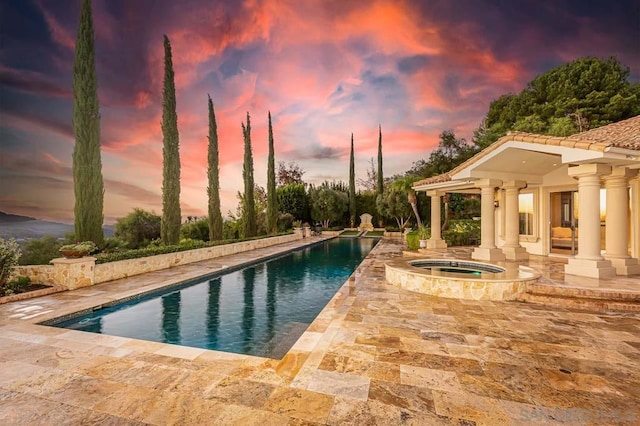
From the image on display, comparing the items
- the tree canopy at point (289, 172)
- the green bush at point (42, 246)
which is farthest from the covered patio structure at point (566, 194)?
the tree canopy at point (289, 172)

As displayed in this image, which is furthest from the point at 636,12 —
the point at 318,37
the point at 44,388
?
the point at 44,388

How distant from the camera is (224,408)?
2584 millimetres

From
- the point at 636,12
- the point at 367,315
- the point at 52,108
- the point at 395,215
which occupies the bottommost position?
the point at 367,315

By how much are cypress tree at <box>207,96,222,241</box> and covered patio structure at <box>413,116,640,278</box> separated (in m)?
10.9

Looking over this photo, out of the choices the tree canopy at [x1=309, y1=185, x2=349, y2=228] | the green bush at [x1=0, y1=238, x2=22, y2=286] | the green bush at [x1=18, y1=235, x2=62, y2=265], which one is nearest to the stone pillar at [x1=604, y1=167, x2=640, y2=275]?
the green bush at [x1=0, y1=238, x2=22, y2=286]

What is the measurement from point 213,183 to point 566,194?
53.0 feet

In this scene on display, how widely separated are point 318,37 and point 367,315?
14.7 m

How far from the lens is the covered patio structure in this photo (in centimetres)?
715

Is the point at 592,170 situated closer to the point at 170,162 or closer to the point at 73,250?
the point at 73,250

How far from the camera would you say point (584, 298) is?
5.91m

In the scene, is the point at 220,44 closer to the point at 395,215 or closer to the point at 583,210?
the point at 583,210

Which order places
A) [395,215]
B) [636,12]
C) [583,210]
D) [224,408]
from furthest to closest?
[395,215] < [636,12] < [583,210] < [224,408]

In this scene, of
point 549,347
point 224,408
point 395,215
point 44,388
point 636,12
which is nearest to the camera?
point 224,408

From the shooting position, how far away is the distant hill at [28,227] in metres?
10.2
